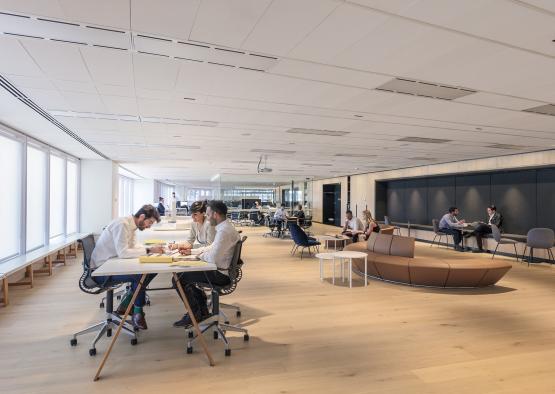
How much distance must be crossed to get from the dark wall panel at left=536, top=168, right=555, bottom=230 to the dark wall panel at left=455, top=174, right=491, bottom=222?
Answer: 159 centimetres

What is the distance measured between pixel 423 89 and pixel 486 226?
767cm

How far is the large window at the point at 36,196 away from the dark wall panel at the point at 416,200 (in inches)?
476

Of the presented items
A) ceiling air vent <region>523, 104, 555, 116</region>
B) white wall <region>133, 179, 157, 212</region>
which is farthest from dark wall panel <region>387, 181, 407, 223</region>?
white wall <region>133, 179, 157, 212</region>

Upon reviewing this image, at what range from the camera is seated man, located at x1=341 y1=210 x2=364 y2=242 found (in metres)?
9.69

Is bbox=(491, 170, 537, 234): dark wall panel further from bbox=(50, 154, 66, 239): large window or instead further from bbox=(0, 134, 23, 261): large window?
bbox=(50, 154, 66, 239): large window

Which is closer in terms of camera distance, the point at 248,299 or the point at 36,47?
the point at 36,47

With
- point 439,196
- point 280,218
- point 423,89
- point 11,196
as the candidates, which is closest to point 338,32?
point 423,89

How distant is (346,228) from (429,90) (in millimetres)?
6139

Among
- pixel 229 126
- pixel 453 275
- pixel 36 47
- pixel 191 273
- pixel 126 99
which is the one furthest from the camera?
pixel 229 126

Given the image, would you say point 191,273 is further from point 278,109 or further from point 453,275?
point 453,275

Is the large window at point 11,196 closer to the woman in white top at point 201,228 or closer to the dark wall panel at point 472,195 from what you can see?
the woman in white top at point 201,228

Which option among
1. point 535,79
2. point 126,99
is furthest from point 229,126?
point 535,79

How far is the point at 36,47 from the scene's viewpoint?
3.10 metres

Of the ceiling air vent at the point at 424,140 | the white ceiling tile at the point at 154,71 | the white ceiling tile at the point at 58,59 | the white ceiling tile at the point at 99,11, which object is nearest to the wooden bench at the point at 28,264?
the white ceiling tile at the point at 58,59
